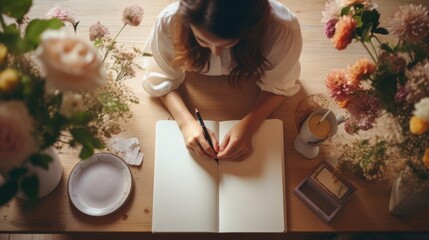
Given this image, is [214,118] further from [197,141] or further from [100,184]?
[100,184]

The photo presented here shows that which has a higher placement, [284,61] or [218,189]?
[284,61]

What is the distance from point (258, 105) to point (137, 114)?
0.33 m

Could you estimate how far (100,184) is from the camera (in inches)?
35.4

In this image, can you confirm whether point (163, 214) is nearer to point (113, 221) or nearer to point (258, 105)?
point (113, 221)

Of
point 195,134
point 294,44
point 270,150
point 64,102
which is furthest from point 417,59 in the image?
point 64,102

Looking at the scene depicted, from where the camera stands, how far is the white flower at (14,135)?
0.48 meters

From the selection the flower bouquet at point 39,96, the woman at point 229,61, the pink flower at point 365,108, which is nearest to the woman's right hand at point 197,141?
the woman at point 229,61

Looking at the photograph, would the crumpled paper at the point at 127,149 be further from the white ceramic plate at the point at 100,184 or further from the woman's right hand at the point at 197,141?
the woman's right hand at the point at 197,141

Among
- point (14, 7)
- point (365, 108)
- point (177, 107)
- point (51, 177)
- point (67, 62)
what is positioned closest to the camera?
point (67, 62)

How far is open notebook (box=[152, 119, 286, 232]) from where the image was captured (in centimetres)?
87

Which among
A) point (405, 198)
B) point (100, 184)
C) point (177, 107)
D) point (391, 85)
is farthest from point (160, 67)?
point (405, 198)

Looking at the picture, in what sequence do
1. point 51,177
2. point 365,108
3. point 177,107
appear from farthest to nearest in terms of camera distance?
1. point 177,107
2. point 51,177
3. point 365,108

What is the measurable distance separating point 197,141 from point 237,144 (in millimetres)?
100

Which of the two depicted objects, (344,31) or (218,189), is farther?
(218,189)
